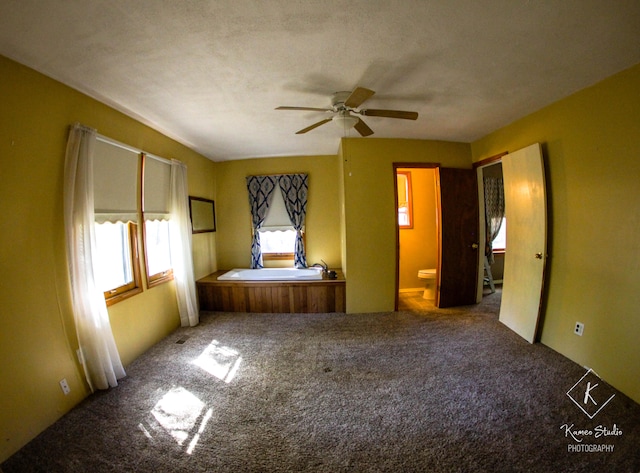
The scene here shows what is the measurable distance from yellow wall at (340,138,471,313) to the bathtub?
70 centimetres

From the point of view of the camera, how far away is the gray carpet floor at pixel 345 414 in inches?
50.2

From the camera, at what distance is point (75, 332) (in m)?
1.75

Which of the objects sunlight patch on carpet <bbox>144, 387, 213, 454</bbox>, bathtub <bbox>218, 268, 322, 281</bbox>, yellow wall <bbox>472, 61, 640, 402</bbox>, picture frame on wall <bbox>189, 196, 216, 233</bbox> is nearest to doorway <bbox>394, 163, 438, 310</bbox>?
bathtub <bbox>218, 268, 322, 281</bbox>

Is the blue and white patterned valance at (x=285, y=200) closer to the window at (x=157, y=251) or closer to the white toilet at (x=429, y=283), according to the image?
the window at (x=157, y=251)

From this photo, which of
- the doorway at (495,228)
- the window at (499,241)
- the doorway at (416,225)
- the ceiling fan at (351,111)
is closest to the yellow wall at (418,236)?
the doorway at (416,225)

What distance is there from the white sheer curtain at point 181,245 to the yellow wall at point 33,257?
1.01 meters

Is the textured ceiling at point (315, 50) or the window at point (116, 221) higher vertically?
the textured ceiling at point (315, 50)

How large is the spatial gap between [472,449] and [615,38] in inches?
104

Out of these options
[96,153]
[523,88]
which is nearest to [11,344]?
[96,153]

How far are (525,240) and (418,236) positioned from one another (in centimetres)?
183

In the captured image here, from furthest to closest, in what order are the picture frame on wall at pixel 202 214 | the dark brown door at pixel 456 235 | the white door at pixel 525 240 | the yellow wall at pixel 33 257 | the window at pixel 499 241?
the window at pixel 499 241 → the picture frame on wall at pixel 202 214 → the dark brown door at pixel 456 235 → the white door at pixel 525 240 → the yellow wall at pixel 33 257

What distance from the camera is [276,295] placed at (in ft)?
10.9

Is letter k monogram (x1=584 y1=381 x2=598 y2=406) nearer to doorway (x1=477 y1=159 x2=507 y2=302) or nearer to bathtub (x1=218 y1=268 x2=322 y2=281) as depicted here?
doorway (x1=477 y1=159 x2=507 y2=302)

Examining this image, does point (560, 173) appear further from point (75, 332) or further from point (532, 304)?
point (75, 332)
